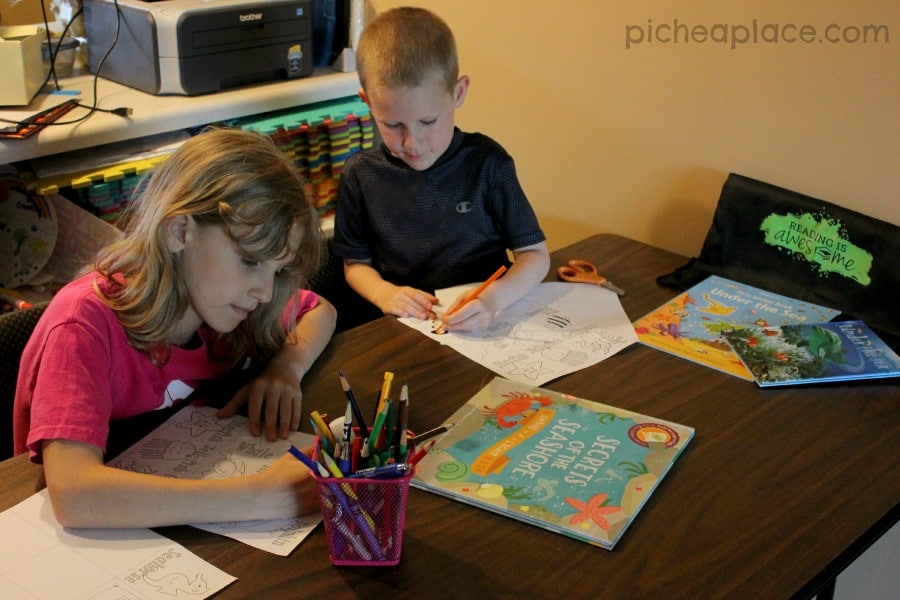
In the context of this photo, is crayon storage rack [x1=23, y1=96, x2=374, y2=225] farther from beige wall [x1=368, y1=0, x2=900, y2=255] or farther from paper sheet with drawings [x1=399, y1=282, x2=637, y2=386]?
paper sheet with drawings [x1=399, y1=282, x2=637, y2=386]

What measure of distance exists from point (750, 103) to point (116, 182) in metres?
1.28

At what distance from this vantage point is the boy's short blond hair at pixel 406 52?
5.08 feet

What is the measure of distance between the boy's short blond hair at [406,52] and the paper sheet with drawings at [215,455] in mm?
639

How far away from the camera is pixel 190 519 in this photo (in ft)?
3.32

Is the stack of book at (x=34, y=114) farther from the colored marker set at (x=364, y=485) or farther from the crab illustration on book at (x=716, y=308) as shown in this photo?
the crab illustration on book at (x=716, y=308)

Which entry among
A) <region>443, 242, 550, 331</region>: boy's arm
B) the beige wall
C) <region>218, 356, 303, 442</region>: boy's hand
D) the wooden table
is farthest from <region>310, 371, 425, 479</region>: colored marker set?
the beige wall

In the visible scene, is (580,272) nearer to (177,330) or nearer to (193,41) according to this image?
(177,330)

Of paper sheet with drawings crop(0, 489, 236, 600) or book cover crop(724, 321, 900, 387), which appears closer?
paper sheet with drawings crop(0, 489, 236, 600)

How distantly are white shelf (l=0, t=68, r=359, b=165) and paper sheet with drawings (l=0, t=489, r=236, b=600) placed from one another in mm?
982

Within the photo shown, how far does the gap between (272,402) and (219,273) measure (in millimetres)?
183

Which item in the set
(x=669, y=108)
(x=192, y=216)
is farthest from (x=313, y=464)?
(x=669, y=108)

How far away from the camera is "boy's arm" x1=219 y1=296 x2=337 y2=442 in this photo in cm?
121

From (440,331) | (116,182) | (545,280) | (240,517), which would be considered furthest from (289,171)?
(116,182)

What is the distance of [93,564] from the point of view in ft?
3.13
